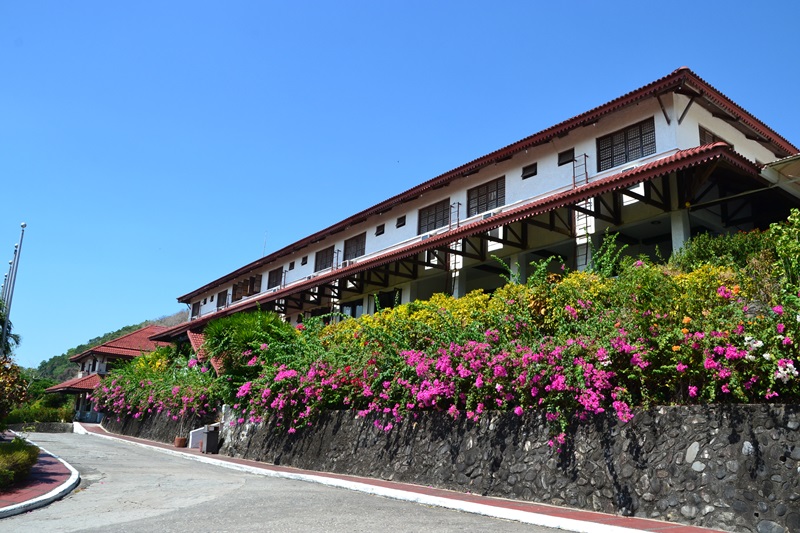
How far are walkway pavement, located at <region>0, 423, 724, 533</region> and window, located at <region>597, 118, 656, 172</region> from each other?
12.2 meters

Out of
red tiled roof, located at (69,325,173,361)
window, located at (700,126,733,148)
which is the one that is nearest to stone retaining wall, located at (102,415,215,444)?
red tiled roof, located at (69,325,173,361)

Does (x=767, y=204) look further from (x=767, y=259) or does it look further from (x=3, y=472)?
(x=3, y=472)

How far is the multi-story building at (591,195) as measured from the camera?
16.5 metres

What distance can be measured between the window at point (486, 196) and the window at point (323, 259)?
9936 mm

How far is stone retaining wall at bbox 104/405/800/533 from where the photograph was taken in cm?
703

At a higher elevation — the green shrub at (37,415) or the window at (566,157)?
the window at (566,157)

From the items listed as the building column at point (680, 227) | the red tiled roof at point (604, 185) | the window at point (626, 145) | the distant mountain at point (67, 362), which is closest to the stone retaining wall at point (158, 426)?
the red tiled roof at point (604, 185)

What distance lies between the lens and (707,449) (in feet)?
25.1

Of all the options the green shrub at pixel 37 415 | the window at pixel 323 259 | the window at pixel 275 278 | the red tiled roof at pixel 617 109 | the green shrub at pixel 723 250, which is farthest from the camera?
the green shrub at pixel 37 415

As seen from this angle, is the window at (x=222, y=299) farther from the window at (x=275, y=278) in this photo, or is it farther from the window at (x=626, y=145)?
the window at (x=626, y=145)

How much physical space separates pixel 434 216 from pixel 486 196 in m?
2.98

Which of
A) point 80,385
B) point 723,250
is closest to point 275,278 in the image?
point 80,385

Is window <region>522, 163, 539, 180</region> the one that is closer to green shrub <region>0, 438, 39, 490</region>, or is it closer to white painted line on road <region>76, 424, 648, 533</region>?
white painted line on road <region>76, 424, 648, 533</region>

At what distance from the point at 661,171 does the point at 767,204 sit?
538cm
